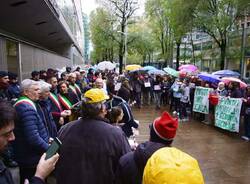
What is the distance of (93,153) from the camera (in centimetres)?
284

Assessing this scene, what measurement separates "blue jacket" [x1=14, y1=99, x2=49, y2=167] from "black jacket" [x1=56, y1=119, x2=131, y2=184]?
2.38ft

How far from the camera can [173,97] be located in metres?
14.2

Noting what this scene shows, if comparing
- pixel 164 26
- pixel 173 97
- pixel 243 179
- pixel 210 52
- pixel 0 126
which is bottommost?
pixel 243 179

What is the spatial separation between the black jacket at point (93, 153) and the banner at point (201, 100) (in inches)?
367

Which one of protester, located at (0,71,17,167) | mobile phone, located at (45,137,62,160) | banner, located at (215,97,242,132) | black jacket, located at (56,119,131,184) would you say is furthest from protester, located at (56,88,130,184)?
banner, located at (215,97,242,132)

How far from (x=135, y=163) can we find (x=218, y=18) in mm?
20711

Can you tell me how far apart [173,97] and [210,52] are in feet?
41.8

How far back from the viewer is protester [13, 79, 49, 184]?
3.43m

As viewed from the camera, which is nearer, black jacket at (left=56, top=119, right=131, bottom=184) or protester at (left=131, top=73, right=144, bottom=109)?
black jacket at (left=56, top=119, right=131, bottom=184)

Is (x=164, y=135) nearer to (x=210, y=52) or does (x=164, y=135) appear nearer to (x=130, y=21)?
(x=210, y=52)

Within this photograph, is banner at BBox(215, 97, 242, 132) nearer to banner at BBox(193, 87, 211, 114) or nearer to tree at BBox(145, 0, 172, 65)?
banner at BBox(193, 87, 211, 114)

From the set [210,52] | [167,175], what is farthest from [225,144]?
[210,52]

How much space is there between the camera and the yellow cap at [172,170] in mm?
1599

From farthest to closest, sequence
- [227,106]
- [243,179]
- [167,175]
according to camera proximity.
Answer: [227,106] < [243,179] < [167,175]
